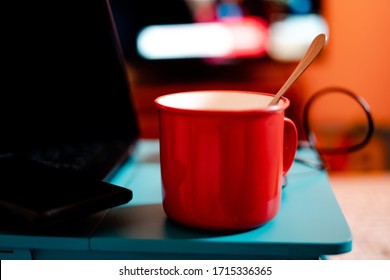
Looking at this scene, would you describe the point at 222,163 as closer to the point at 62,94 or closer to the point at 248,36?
the point at 62,94

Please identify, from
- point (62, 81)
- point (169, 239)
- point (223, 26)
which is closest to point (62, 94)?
point (62, 81)

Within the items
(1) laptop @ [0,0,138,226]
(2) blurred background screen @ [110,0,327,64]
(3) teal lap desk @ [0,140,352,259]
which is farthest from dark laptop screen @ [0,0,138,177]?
(2) blurred background screen @ [110,0,327,64]

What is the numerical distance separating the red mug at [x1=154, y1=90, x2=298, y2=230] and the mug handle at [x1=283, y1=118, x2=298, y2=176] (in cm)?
3

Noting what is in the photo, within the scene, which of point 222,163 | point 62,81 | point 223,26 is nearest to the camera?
point 222,163

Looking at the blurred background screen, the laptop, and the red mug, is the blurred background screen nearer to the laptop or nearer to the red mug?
the laptop

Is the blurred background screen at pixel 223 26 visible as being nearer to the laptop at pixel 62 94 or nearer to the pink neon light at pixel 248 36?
the pink neon light at pixel 248 36

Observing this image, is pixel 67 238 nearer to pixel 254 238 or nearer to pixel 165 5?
pixel 254 238

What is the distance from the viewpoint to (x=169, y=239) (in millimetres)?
336

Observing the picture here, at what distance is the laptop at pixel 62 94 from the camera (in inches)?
19.0

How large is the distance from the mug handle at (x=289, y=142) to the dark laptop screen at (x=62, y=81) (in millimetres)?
218

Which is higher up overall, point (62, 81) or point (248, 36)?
point (62, 81)

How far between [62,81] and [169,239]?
32cm
